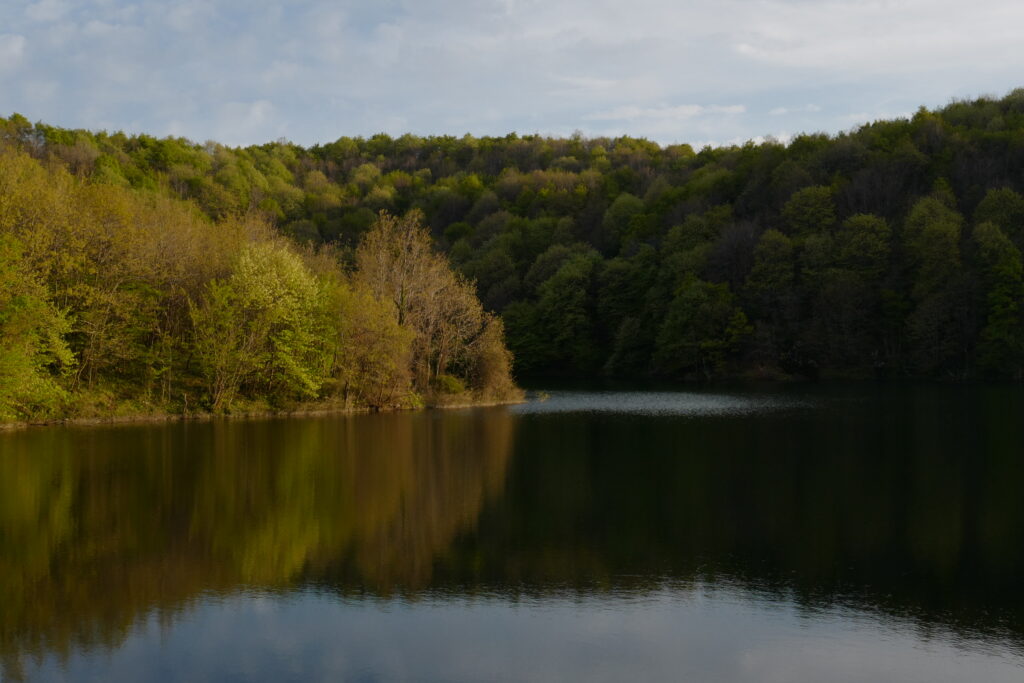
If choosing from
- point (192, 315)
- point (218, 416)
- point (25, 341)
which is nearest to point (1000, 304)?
point (218, 416)

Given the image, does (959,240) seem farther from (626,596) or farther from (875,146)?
(626,596)

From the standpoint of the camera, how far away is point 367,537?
54.9ft

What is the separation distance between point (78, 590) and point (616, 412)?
32.6 metres

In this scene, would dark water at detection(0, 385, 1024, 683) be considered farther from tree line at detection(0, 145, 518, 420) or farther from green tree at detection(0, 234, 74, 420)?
tree line at detection(0, 145, 518, 420)

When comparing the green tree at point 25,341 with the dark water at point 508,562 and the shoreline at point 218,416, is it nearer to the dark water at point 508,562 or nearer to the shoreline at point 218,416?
the shoreline at point 218,416

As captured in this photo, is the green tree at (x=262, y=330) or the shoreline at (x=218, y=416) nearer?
the shoreline at (x=218, y=416)

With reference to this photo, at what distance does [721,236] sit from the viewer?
282 ft

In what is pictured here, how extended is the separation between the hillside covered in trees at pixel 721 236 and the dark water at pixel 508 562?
24028 millimetres

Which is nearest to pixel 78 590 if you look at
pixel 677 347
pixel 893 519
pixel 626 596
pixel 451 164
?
pixel 626 596

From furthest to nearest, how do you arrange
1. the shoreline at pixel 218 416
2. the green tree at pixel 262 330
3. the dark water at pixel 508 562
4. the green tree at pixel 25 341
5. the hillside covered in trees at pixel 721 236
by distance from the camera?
the hillside covered in trees at pixel 721 236 → the green tree at pixel 262 330 → the shoreline at pixel 218 416 → the green tree at pixel 25 341 → the dark water at pixel 508 562

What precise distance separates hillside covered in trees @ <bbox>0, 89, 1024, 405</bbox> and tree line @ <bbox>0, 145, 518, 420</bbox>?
2.51 meters

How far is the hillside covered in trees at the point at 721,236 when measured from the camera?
72875 mm

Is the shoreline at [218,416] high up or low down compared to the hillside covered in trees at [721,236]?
down

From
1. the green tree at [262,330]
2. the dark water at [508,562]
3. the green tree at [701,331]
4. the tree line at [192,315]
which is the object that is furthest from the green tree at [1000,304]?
the green tree at [262,330]
